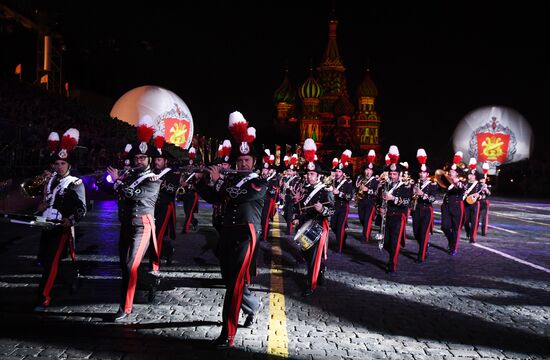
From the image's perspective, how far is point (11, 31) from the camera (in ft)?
116

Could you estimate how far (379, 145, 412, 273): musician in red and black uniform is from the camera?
418 inches

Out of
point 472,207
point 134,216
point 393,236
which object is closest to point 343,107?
point 472,207

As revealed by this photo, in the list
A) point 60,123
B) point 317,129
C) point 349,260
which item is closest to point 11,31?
point 60,123

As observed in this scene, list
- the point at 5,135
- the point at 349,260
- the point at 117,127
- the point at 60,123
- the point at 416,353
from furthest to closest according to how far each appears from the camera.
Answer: the point at 117,127
the point at 60,123
the point at 5,135
the point at 349,260
the point at 416,353

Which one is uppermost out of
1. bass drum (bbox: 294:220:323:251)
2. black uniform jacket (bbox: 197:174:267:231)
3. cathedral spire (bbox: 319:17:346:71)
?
cathedral spire (bbox: 319:17:346:71)

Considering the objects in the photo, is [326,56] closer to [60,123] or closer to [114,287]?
[60,123]

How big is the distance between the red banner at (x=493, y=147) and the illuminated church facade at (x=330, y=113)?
178ft

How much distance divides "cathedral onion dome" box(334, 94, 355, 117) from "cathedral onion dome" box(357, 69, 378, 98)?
3.89 meters

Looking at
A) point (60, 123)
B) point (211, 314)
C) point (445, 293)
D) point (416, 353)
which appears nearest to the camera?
point (416, 353)

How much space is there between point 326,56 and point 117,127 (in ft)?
308

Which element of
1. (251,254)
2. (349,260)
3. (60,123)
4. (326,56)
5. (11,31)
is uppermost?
(326,56)

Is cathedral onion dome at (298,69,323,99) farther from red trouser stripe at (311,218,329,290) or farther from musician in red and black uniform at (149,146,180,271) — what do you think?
red trouser stripe at (311,218,329,290)

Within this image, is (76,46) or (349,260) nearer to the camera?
(349,260)

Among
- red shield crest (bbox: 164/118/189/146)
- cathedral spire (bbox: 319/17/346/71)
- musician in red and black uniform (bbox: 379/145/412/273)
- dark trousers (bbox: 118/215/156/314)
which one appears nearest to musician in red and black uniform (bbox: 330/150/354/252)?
musician in red and black uniform (bbox: 379/145/412/273)
